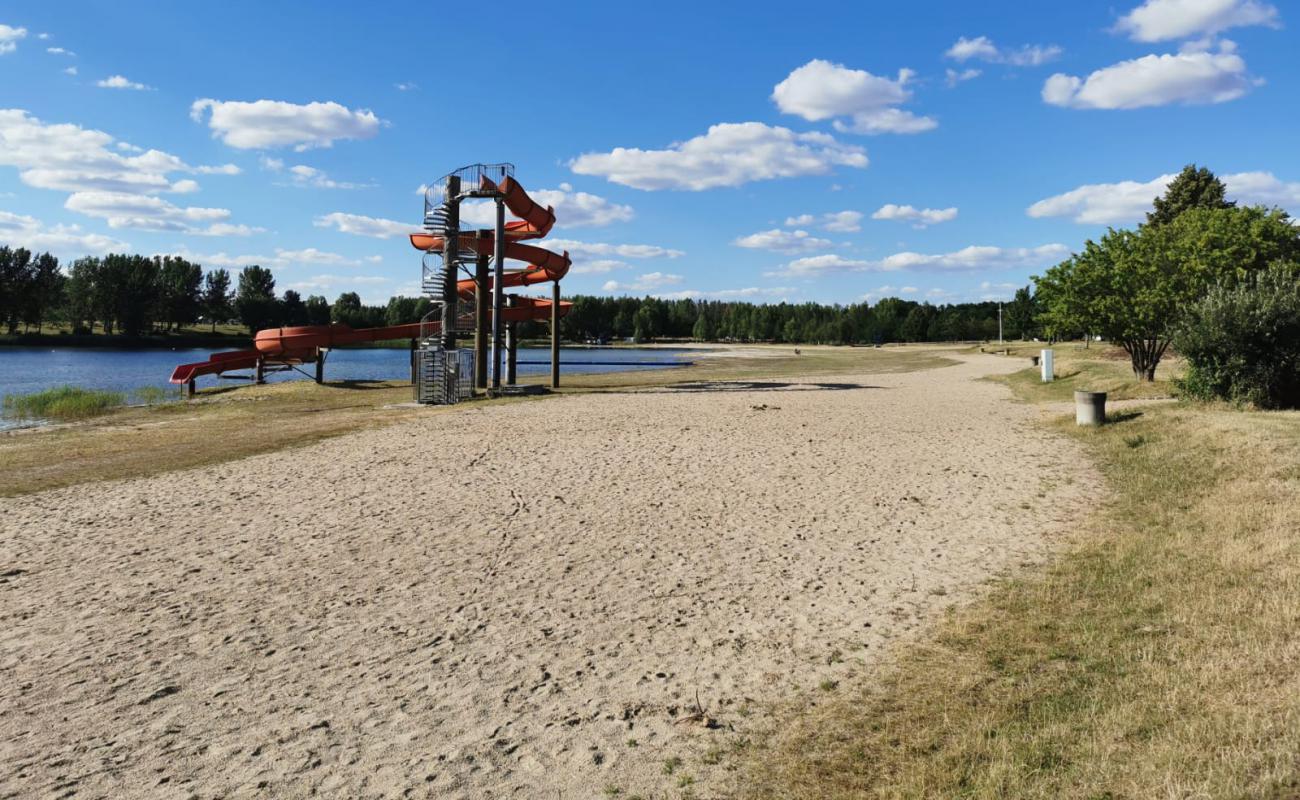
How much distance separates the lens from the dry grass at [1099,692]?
4.22 metres

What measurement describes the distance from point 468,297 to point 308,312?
369ft

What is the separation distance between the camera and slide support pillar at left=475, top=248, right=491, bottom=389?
97.0 feet

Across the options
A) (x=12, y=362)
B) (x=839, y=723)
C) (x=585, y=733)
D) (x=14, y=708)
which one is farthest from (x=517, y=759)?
(x=12, y=362)

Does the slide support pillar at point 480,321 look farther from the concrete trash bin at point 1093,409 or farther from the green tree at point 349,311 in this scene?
the green tree at point 349,311

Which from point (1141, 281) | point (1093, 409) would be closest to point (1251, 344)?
point (1093, 409)

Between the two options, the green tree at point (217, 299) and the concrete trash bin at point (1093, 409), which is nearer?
the concrete trash bin at point (1093, 409)

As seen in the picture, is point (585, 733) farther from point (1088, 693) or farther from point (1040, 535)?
point (1040, 535)

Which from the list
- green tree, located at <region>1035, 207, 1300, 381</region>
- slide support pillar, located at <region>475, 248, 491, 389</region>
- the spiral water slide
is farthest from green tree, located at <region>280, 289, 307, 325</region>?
green tree, located at <region>1035, 207, 1300, 381</region>

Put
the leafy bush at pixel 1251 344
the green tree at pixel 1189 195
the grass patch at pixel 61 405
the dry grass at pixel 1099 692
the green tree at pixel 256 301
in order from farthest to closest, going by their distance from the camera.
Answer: the green tree at pixel 256 301
the green tree at pixel 1189 195
the grass patch at pixel 61 405
the leafy bush at pixel 1251 344
the dry grass at pixel 1099 692

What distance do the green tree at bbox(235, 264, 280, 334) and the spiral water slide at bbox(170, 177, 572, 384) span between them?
3556 inches

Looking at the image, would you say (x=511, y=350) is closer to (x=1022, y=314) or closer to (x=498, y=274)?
(x=498, y=274)

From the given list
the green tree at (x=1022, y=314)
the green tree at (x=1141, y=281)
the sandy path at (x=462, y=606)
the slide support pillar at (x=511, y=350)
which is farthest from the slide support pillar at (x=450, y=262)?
the green tree at (x=1022, y=314)

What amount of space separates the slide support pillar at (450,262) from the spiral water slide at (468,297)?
832 millimetres

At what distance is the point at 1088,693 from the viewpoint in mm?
5293
